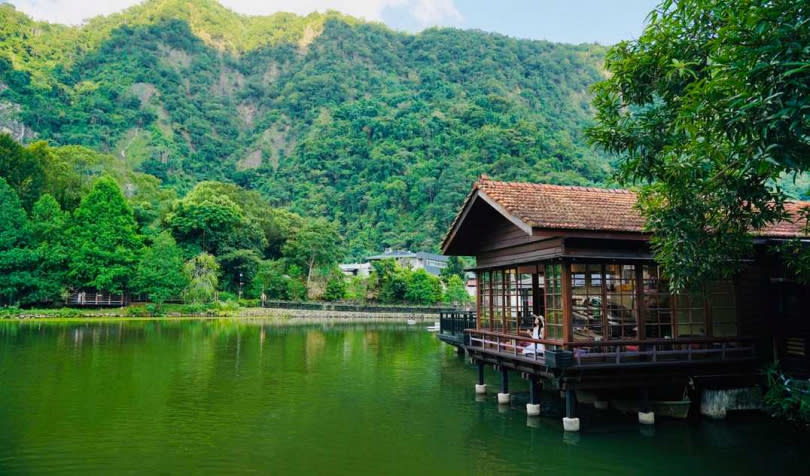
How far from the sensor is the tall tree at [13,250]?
4381 centimetres

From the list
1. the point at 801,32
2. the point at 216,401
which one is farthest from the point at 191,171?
the point at 801,32

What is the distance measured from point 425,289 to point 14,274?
3715 cm

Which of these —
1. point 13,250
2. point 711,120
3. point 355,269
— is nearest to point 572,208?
point 711,120

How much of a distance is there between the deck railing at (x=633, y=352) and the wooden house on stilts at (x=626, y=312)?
25 mm

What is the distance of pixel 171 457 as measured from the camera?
9.30m

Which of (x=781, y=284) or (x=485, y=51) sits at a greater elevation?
(x=485, y=51)

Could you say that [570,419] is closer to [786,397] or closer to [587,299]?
[587,299]

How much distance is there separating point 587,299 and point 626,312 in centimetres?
99

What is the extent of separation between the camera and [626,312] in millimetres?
11875

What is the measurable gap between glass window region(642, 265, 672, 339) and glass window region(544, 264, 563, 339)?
190 cm

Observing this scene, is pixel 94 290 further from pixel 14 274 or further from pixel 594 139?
pixel 594 139

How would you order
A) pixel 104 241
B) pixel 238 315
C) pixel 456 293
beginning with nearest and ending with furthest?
pixel 104 241 → pixel 238 315 → pixel 456 293

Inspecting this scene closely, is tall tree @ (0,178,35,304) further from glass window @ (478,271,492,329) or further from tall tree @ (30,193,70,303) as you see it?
glass window @ (478,271,492,329)

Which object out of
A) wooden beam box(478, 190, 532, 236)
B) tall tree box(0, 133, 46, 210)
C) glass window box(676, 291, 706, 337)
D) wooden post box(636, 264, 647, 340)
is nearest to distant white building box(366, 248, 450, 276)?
tall tree box(0, 133, 46, 210)
